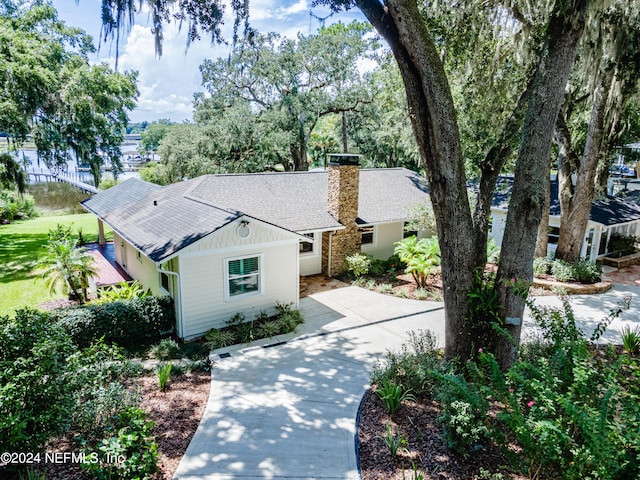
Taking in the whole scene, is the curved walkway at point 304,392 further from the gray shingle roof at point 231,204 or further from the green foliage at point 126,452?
the gray shingle roof at point 231,204

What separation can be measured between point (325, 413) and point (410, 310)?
5.81 meters

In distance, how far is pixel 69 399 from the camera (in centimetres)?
508

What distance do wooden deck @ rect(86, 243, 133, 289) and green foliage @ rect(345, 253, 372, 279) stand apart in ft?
24.6

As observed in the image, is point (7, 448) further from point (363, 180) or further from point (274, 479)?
point (363, 180)

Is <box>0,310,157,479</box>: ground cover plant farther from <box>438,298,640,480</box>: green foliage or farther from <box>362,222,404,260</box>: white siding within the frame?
<box>362,222,404,260</box>: white siding

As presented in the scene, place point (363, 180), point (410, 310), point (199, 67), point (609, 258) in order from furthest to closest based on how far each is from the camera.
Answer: point (199, 67) < point (363, 180) < point (609, 258) < point (410, 310)

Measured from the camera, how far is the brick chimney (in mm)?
14492

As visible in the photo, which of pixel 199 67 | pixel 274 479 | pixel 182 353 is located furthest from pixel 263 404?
pixel 199 67

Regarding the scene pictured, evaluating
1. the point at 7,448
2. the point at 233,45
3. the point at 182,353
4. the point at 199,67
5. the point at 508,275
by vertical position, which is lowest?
the point at 182,353

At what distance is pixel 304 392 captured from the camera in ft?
24.9

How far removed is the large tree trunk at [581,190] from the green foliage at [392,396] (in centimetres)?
1087

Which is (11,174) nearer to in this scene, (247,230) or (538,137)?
(247,230)

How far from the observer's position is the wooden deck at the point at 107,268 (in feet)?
44.0

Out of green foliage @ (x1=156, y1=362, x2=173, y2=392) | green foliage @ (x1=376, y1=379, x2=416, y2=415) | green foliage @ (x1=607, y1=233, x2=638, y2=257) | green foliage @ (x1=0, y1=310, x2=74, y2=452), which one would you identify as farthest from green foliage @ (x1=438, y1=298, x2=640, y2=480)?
green foliage @ (x1=607, y1=233, x2=638, y2=257)
